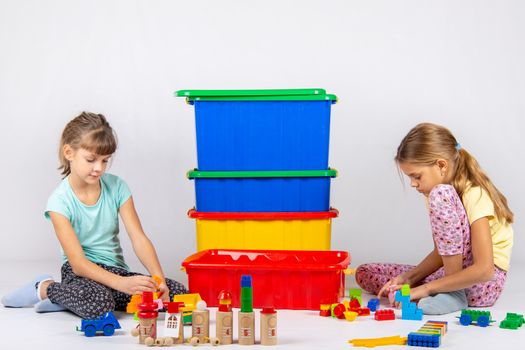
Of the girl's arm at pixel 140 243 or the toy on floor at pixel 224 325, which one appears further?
the girl's arm at pixel 140 243

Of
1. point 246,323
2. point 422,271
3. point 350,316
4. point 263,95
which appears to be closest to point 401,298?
point 350,316

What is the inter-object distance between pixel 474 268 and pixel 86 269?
1.26m

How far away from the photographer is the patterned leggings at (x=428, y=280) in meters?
3.02

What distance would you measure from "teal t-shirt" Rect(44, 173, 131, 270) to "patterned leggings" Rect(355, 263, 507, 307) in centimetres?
Result: 89

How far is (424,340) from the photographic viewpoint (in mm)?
2477

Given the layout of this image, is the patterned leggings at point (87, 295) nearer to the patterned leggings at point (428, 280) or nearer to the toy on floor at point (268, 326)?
the toy on floor at point (268, 326)

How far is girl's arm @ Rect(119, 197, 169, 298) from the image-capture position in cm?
309

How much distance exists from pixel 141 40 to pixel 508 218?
1977mm

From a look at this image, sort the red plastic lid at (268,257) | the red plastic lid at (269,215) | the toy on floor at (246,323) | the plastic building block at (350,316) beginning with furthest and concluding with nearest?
the red plastic lid at (269,215) < the red plastic lid at (268,257) < the plastic building block at (350,316) < the toy on floor at (246,323)

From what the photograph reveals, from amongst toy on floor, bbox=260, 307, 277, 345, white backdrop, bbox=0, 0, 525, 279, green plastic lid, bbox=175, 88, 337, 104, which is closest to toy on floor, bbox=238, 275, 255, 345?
toy on floor, bbox=260, 307, 277, 345

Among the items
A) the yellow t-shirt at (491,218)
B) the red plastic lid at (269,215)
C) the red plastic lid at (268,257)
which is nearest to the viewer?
the yellow t-shirt at (491,218)

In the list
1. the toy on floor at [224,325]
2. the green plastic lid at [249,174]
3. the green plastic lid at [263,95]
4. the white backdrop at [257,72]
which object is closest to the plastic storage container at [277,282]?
the green plastic lid at [249,174]

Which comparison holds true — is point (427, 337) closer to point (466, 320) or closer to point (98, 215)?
point (466, 320)

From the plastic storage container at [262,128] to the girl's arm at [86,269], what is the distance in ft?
1.97
